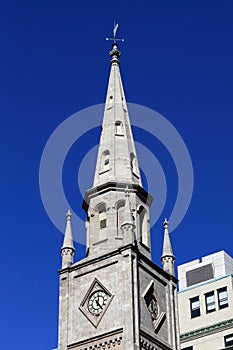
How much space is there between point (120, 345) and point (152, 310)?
5128 mm

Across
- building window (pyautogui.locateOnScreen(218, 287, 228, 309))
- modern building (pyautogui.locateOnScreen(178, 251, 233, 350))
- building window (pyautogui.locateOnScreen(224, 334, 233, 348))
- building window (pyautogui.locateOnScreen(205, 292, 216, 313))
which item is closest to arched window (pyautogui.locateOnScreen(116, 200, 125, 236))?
modern building (pyautogui.locateOnScreen(178, 251, 233, 350))

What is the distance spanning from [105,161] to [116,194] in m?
4.85

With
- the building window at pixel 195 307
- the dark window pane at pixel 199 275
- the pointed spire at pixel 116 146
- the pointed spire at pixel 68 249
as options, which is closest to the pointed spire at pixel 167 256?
the pointed spire at pixel 116 146

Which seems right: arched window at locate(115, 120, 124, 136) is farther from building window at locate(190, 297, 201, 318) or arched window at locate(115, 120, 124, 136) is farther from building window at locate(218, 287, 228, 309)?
building window at locate(190, 297, 201, 318)

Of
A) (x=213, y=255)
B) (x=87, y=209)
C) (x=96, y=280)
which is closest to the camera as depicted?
(x=96, y=280)

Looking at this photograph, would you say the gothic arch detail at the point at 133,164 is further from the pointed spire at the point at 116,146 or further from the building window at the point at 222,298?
the building window at the point at 222,298

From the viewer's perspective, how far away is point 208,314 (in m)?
93.6

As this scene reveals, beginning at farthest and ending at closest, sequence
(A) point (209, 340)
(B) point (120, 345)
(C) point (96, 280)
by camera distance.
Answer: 1. (A) point (209, 340)
2. (C) point (96, 280)
3. (B) point (120, 345)

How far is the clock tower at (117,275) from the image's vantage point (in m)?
70.5

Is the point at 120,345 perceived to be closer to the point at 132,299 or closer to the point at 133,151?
the point at 132,299

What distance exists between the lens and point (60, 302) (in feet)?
245

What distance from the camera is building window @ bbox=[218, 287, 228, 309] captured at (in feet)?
305

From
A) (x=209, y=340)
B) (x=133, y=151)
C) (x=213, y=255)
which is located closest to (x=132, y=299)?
(x=133, y=151)

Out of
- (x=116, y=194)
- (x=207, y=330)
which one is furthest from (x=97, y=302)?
(x=207, y=330)
